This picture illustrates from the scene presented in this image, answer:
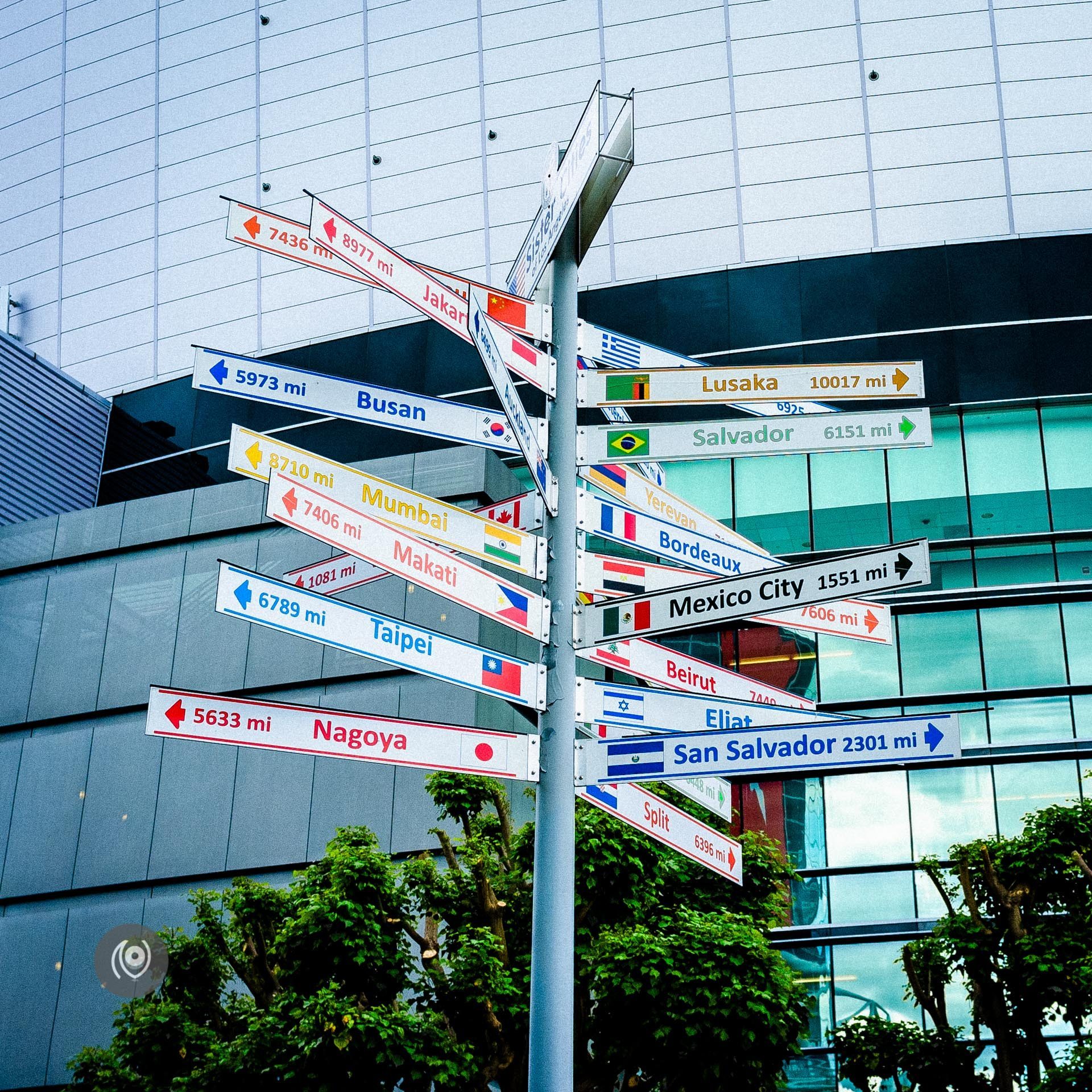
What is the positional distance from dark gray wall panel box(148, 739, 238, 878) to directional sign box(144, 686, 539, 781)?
15.7m

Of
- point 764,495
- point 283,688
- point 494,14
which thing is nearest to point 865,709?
point 764,495

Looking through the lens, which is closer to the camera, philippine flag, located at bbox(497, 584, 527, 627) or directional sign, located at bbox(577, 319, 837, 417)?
philippine flag, located at bbox(497, 584, 527, 627)

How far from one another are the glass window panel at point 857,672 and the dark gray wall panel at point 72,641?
12.9 metres

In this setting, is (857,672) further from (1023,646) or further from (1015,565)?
(1015,565)

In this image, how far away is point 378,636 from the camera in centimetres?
629

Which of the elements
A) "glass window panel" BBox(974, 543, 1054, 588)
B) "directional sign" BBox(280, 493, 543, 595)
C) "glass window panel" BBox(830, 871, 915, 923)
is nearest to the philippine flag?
"directional sign" BBox(280, 493, 543, 595)

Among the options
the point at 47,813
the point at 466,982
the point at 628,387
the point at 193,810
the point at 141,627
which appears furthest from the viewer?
the point at 141,627

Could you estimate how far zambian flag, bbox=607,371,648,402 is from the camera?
24.2ft

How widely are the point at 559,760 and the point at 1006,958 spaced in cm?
974

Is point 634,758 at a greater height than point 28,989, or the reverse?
point 634,758

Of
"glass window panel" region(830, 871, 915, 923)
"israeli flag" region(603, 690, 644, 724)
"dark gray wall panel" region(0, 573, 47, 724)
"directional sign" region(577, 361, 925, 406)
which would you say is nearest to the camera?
"israeli flag" region(603, 690, 644, 724)

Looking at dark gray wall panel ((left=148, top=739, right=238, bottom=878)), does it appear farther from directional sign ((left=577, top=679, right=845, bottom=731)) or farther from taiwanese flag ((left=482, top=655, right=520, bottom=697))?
taiwanese flag ((left=482, top=655, right=520, bottom=697))

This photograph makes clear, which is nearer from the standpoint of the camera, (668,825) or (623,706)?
(623,706)

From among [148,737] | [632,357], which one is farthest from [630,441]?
[148,737]
